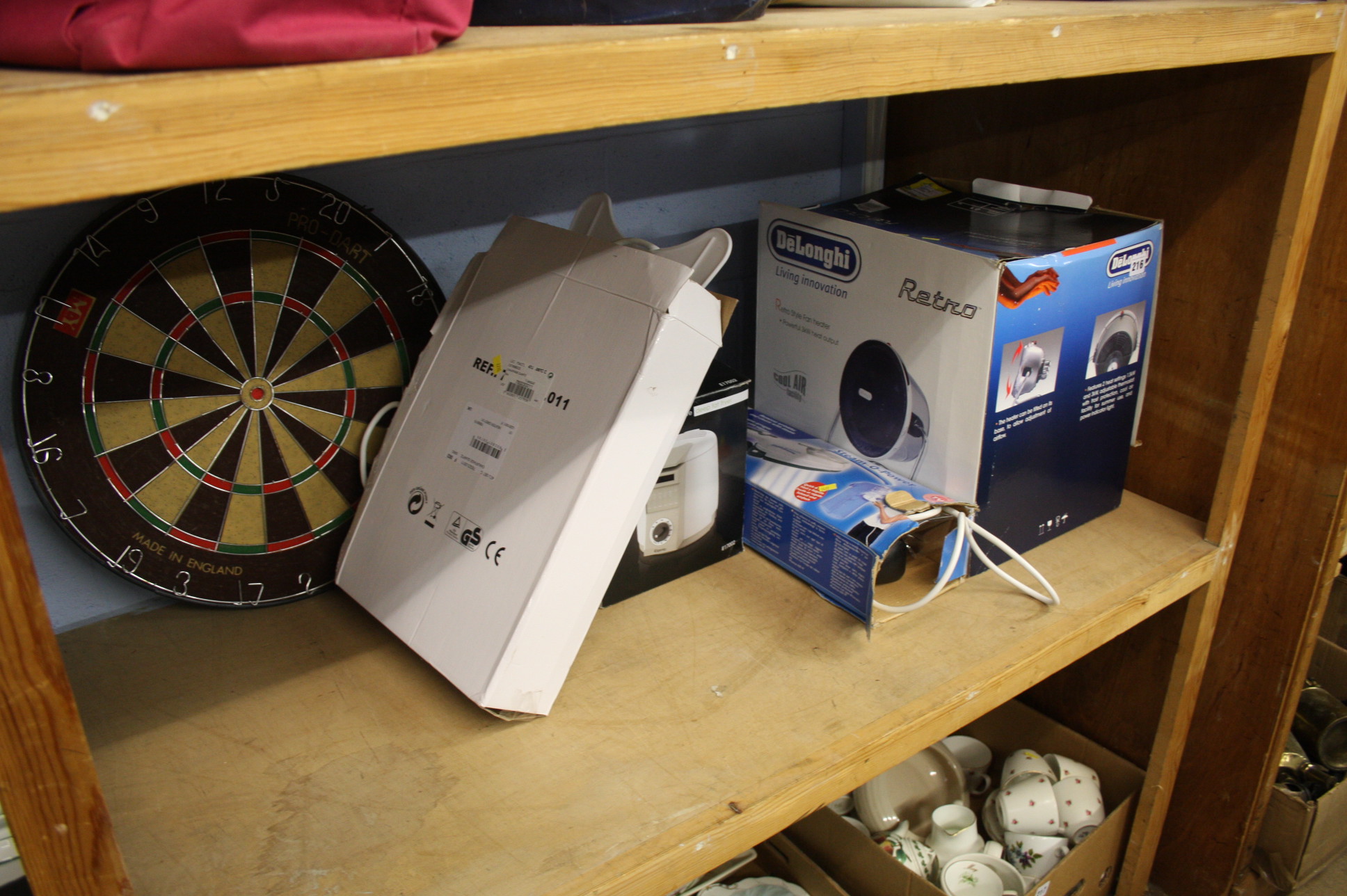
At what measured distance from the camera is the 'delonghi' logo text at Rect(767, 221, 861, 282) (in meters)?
0.94

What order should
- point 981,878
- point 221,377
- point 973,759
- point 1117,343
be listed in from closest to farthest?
point 221,377 → point 1117,343 → point 981,878 → point 973,759

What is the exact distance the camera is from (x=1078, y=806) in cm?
114

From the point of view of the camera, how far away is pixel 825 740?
72 cm

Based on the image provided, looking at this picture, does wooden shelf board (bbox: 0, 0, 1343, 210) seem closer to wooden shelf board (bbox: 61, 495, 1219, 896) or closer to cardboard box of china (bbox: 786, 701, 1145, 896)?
wooden shelf board (bbox: 61, 495, 1219, 896)

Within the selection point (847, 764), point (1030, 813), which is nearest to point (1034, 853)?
point (1030, 813)

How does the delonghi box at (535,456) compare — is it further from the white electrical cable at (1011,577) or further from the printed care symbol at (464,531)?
the white electrical cable at (1011,577)

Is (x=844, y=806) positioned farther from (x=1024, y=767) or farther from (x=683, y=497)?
(x=683, y=497)

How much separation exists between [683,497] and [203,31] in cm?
60

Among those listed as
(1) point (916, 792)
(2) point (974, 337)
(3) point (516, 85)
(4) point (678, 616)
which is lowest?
(1) point (916, 792)

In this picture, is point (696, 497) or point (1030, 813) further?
point (1030, 813)

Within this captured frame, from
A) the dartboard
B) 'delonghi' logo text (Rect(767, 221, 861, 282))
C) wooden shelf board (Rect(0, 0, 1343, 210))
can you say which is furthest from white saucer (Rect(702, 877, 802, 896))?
wooden shelf board (Rect(0, 0, 1343, 210))

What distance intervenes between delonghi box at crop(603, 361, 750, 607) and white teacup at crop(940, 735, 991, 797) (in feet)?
1.78

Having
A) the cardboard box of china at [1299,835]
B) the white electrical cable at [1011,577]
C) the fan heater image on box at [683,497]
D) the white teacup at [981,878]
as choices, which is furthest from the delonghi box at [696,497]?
the cardboard box of china at [1299,835]

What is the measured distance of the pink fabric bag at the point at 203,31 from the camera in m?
0.38
